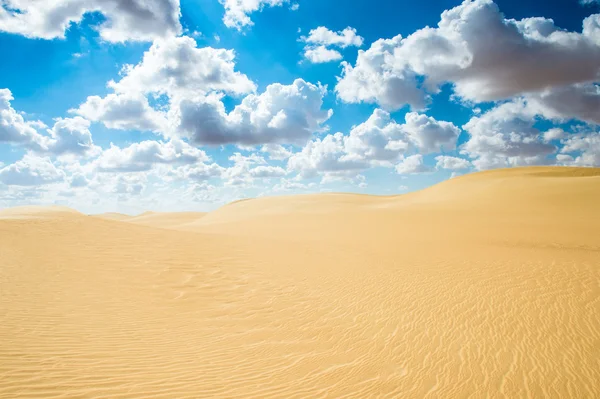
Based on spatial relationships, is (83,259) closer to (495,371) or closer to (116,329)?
(116,329)

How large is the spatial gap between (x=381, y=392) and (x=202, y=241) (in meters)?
11.7

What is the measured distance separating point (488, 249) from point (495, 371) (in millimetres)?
10352

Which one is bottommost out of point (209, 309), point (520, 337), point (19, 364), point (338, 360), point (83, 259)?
point (520, 337)

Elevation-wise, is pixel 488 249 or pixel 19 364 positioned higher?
pixel 19 364

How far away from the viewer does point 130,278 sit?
8969 millimetres

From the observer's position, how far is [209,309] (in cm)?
755

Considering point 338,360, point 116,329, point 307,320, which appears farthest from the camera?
point 307,320

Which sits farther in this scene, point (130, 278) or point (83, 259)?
point (83, 259)

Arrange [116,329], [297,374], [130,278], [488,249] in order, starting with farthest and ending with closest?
[488,249] → [130,278] → [116,329] → [297,374]

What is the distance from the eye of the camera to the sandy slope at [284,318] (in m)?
4.68

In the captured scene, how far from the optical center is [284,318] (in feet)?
23.6

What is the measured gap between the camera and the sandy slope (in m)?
4.68

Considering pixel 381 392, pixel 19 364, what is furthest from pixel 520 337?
pixel 19 364

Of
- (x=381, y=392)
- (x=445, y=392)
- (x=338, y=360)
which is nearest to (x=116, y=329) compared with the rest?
(x=338, y=360)
